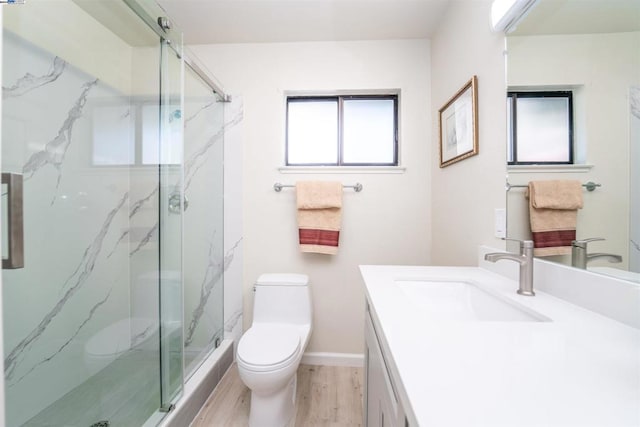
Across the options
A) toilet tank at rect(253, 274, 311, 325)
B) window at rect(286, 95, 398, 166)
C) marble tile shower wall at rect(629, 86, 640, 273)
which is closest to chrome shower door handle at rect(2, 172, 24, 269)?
toilet tank at rect(253, 274, 311, 325)

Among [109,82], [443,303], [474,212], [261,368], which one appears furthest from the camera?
[109,82]

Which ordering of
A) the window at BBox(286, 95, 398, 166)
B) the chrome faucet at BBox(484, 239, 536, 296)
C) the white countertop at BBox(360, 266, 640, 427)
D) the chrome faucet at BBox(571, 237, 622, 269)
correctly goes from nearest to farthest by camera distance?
1. the white countertop at BBox(360, 266, 640, 427)
2. the chrome faucet at BBox(571, 237, 622, 269)
3. the chrome faucet at BBox(484, 239, 536, 296)
4. the window at BBox(286, 95, 398, 166)

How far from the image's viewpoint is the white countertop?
32 centimetres

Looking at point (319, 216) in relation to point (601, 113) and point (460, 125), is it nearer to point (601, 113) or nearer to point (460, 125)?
point (460, 125)

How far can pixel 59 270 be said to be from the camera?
4.12 feet

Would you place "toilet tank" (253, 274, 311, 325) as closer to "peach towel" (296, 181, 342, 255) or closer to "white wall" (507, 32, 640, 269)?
"peach towel" (296, 181, 342, 255)

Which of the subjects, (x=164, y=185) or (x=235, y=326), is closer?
(x=164, y=185)

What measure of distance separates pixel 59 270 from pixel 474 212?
209 cm

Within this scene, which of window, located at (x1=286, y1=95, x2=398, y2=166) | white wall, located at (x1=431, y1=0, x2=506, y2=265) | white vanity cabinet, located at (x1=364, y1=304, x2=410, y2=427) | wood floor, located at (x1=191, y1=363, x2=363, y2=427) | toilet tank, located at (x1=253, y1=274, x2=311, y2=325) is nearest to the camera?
white vanity cabinet, located at (x1=364, y1=304, x2=410, y2=427)

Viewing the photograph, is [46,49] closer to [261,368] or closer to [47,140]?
[47,140]

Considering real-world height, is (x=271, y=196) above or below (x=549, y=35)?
below

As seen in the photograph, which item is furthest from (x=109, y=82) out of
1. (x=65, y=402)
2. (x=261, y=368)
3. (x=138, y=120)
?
(x=261, y=368)

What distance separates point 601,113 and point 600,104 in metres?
0.02

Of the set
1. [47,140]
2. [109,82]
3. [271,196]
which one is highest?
[109,82]
